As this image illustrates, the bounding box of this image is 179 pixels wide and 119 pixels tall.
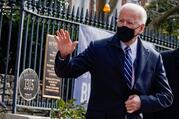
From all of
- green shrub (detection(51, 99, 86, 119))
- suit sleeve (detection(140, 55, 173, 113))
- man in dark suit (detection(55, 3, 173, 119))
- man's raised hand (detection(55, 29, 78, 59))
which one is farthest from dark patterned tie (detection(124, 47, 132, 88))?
green shrub (detection(51, 99, 86, 119))

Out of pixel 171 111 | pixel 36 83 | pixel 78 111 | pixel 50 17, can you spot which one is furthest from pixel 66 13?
pixel 171 111

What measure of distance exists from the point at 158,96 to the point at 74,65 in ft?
2.15

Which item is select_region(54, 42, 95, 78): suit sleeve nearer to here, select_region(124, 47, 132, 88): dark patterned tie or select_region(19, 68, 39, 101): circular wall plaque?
select_region(124, 47, 132, 88): dark patterned tie

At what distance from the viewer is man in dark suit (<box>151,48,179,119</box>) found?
449 cm

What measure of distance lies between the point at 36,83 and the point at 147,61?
4699 millimetres

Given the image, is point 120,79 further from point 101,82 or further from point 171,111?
point 171,111

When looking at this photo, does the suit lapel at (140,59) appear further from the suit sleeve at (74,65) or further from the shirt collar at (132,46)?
the suit sleeve at (74,65)

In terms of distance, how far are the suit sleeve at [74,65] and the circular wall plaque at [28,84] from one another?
4.35m

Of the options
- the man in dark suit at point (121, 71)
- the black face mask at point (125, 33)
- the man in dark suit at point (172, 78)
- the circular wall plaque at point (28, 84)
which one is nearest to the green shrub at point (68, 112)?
the circular wall plaque at point (28, 84)

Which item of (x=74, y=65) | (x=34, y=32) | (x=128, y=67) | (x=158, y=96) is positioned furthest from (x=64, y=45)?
(x=34, y=32)

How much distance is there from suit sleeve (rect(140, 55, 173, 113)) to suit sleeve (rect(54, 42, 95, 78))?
47 cm

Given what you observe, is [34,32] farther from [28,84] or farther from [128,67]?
[128,67]

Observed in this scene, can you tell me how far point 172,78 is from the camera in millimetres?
4582

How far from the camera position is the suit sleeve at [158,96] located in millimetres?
3945
